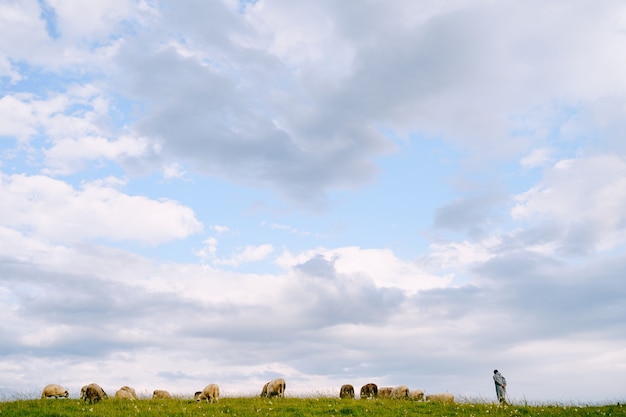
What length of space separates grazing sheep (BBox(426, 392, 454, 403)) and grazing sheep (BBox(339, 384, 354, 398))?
20.0 ft

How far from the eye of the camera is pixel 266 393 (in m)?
40.4

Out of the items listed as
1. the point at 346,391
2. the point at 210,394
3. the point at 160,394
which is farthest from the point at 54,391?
the point at 346,391

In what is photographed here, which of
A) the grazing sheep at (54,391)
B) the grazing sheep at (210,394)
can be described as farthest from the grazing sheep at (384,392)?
the grazing sheep at (54,391)

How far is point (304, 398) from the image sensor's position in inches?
1543

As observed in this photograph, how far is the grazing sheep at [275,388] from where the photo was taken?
40.2m

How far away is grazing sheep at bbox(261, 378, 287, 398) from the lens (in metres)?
40.2

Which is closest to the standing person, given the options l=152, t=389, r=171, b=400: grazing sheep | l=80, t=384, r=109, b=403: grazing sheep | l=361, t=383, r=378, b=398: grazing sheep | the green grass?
the green grass

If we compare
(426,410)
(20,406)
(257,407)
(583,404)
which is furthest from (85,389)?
(583,404)

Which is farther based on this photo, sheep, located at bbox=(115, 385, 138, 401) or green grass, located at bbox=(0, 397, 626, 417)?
sheep, located at bbox=(115, 385, 138, 401)

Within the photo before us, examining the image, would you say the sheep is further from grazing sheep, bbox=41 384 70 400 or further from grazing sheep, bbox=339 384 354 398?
grazing sheep, bbox=339 384 354 398

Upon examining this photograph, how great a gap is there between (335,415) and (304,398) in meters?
7.24

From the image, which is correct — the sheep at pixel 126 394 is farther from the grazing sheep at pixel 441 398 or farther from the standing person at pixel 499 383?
the standing person at pixel 499 383

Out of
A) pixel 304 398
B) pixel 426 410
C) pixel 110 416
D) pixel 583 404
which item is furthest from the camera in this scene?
pixel 304 398

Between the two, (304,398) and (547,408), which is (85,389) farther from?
(547,408)
